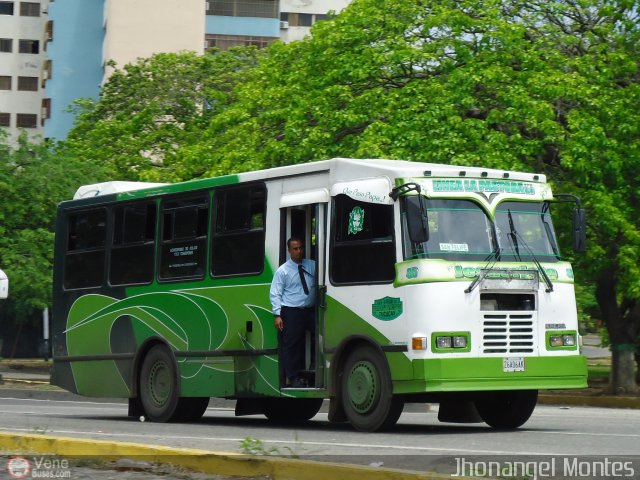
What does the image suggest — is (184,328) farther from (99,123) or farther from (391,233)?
(99,123)

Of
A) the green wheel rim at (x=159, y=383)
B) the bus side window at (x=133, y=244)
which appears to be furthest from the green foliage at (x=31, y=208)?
the green wheel rim at (x=159, y=383)

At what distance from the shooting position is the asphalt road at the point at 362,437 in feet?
34.5

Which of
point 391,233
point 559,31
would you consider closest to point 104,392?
point 391,233

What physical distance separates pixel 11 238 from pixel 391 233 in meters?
25.7

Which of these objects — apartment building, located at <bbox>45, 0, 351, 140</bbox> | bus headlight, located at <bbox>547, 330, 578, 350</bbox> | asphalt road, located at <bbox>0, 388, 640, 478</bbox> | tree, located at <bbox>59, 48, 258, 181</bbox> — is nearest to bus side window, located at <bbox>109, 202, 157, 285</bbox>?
asphalt road, located at <bbox>0, 388, 640, 478</bbox>

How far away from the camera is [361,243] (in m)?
14.5

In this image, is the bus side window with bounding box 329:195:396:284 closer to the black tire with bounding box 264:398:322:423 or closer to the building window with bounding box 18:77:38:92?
the black tire with bounding box 264:398:322:423

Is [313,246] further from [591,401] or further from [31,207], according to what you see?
[31,207]

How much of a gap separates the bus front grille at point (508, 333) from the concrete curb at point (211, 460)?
15.2 feet

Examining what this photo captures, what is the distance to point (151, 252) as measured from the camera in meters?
17.6

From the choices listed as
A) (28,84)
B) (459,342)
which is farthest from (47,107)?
(459,342)

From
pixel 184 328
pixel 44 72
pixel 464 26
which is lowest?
pixel 184 328

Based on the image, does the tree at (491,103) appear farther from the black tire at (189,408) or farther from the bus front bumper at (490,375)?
the bus front bumper at (490,375)

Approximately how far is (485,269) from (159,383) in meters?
5.22
